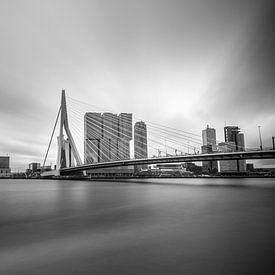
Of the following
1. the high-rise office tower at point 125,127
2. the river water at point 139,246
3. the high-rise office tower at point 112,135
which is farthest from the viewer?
the high-rise office tower at point 125,127

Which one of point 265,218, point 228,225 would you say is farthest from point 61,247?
point 265,218

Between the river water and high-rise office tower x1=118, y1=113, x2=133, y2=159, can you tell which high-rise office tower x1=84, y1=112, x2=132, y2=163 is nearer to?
high-rise office tower x1=118, y1=113, x2=133, y2=159

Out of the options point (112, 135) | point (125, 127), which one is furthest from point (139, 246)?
point (125, 127)

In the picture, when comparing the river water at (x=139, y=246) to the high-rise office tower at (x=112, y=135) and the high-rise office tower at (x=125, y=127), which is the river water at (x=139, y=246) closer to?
the high-rise office tower at (x=112, y=135)

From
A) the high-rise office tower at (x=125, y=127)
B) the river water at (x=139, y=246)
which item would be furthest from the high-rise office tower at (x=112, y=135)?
the river water at (x=139, y=246)

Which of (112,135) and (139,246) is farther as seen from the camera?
(112,135)

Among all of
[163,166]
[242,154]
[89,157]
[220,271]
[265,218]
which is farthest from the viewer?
[163,166]

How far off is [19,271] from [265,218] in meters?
10.3

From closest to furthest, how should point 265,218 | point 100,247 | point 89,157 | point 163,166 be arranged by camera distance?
point 100,247 < point 265,218 < point 89,157 < point 163,166

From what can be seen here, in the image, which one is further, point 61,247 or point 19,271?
point 61,247

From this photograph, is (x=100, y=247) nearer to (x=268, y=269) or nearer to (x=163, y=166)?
(x=268, y=269)

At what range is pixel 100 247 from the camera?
625cm

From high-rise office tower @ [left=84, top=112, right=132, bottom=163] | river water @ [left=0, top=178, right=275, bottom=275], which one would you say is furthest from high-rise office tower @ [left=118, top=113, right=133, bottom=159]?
river water @ [left=0, top=178, right=275, bottom=275]

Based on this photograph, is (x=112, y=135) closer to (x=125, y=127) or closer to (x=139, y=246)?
(x=125, y=127)
